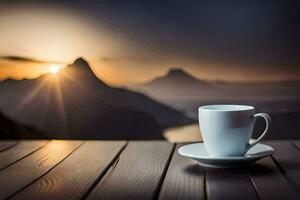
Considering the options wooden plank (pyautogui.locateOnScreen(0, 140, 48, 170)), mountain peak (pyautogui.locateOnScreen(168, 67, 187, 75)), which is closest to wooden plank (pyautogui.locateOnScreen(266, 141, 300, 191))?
mountain peak (pyautogui.locateOnScreen(168, 67, 187, 75))

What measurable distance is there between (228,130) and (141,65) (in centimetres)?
57

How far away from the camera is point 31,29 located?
57.4 inches

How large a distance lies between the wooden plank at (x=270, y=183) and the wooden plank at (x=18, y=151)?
19.3 inches

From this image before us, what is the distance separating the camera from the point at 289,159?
99 cm

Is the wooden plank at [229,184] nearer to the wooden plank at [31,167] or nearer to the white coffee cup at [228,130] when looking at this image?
the white coffee cup at [228,130]

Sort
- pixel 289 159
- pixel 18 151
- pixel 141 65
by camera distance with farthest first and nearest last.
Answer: pixel 141 65 → pixel 18 151 → pixel 289 159

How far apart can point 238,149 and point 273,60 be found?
1.76 feet

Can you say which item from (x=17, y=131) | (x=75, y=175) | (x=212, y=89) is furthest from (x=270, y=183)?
(x=17, y=131)

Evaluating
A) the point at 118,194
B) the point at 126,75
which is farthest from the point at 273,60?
the point at 118,194

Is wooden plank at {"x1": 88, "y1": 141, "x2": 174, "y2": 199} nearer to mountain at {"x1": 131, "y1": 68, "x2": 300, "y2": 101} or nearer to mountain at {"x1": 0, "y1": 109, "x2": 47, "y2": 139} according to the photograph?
mountain at {"x1": 131, "y1": 68, "x2": 300, "y2": 101}

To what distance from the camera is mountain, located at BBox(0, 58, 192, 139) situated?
1.42m

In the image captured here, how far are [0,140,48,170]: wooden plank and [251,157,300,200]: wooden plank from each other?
49cm

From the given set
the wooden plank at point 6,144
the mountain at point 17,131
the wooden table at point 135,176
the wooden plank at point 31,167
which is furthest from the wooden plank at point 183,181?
the mountain at point 17,131

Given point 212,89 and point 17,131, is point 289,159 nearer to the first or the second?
point 212,89
